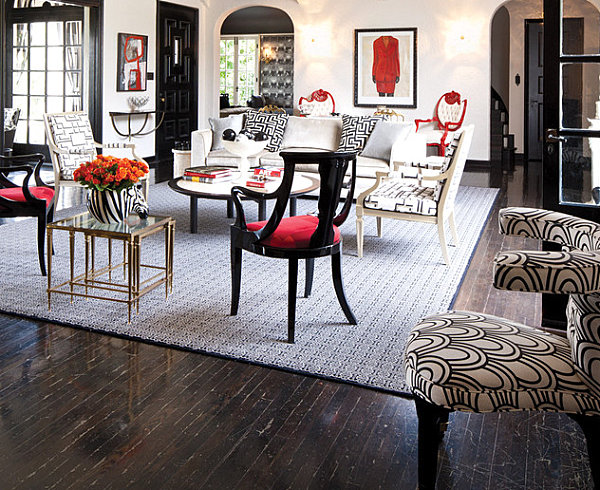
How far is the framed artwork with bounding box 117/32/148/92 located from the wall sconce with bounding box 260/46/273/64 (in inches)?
240

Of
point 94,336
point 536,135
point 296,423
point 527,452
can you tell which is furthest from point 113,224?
point 536,135

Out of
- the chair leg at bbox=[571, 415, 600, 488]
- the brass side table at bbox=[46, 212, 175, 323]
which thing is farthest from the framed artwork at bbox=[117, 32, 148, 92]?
the chair leg at bbox=[571, 415, 600, 488]

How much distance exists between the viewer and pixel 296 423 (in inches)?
100

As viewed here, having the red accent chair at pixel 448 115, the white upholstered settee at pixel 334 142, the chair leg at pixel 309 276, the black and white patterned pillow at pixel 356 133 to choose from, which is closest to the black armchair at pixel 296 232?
the chair leg at pixel 309 276

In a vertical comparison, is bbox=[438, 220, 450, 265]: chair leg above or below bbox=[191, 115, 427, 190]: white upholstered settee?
below

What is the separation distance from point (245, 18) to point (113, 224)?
43.4ft

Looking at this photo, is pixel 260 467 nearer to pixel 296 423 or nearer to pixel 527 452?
pixel 296 423

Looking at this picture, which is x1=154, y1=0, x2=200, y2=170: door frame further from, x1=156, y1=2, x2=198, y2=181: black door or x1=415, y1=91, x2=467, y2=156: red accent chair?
x1=415, y1=91, x2=467, y2=156: red accent chair

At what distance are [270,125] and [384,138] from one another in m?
1.40

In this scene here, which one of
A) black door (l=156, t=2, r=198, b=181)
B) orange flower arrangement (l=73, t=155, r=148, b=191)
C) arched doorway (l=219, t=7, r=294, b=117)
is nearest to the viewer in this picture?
orange flower arrangement (l=73, t=155, r=148, b=191)

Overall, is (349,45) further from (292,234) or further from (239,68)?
(292,234)

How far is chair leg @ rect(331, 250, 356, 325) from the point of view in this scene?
350 centimetres

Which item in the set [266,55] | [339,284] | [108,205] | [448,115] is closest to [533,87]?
[448,115]

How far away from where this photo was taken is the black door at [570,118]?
3.33 meters
